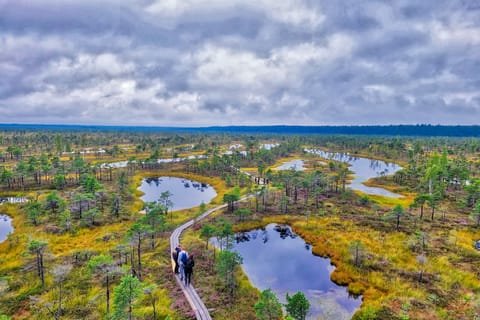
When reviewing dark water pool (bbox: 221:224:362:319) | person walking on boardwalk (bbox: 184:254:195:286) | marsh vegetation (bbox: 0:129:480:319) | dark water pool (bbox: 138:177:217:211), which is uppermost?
person walking on boardwalk (bbox: 184:254:195:286)

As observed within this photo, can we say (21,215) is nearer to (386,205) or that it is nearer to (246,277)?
(246,277)

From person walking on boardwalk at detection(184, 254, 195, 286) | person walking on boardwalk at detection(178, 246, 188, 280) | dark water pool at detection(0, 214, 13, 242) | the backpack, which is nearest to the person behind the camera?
person walking on boardwalk at detection(184, 254, 195, 286)

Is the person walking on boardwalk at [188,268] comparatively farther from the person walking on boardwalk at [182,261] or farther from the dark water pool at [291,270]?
the dark water pool at [291,270]

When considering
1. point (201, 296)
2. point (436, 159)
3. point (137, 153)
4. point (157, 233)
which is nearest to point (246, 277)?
point (201, 296)

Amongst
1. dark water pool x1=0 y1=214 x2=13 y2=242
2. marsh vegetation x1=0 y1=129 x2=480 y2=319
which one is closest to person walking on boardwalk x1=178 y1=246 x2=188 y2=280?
marsh vegetation x1=0 y1=129 x2=480 y2=319

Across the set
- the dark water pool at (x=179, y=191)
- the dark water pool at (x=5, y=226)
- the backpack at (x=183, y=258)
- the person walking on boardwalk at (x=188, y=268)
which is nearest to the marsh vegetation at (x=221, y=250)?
the person walking on boardwalk at (x=188, y=268)

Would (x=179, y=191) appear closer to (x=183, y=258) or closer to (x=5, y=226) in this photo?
(x=5, y=226)

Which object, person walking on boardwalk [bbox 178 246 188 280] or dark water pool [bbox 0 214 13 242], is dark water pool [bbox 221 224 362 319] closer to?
person walking on boardwalk [bbox 178 246 188 280]
